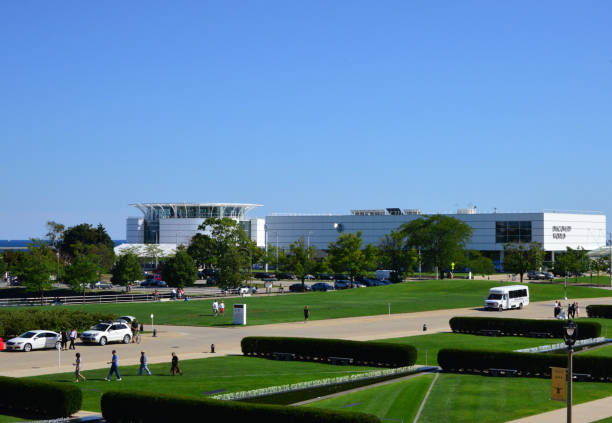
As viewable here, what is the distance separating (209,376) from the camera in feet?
117

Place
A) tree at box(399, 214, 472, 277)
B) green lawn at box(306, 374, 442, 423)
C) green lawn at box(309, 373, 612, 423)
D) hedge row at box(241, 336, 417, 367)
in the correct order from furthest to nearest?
1. tree at box(399, 214, 472, 277)
2. hedge row at box(241, 336, 417, 367)
3. green lawn at box(306, 374, 442, 423)
4. green lawn at box(309, 373, 612, 423)

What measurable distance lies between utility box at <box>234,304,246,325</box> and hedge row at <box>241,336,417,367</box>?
55.5 ft

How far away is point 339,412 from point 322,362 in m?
20.5

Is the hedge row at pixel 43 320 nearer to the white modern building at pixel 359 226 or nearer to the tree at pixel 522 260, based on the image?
the tree at pixel 522 260

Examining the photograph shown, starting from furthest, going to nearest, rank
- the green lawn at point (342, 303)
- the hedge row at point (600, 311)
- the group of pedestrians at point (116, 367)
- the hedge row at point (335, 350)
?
1. the green lawn at point (342, 303)
2. the hedge row at point (600, 311)
3. the hedge row at point (335, 350)
4. the group of pedestrians at point (116, 367)

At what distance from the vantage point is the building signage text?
156m

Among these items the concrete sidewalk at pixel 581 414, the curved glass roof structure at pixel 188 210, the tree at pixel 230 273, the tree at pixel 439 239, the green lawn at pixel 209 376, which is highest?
the curved glass roof structure at pixel 188 210

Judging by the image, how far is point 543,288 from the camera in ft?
323

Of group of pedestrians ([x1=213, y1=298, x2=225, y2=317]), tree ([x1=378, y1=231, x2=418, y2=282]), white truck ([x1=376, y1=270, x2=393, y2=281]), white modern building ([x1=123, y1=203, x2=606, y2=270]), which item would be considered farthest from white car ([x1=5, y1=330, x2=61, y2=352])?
A: white modern building ([x1=123, y1=203, x2=606, y2=270])

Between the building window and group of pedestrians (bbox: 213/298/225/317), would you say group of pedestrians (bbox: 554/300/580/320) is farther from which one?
the building window

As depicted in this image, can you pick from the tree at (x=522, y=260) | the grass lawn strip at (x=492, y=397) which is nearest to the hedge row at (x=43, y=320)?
the grass lawn strip at (x=492, y=397)

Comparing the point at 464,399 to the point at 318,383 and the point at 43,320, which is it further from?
the point at 43,320

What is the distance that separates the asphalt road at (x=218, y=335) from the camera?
Result: 4134cm

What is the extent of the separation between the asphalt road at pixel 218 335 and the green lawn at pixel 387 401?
47.2ft
